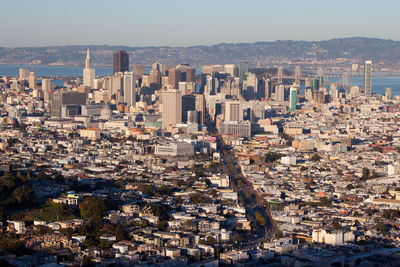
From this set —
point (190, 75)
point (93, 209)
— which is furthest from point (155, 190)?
point (190, 75)

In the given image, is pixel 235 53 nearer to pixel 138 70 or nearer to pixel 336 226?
pixel 138 70

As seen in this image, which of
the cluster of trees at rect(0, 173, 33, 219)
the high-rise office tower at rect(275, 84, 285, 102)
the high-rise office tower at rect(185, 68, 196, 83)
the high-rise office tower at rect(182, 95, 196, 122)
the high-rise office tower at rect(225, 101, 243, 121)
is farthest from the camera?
the high-rise office tower at rect(185, 68, 196, 83)

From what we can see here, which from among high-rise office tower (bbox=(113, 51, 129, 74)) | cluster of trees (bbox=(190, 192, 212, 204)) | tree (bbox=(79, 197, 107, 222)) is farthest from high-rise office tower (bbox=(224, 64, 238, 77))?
tree (bbox=(79, 197, 107, 222))

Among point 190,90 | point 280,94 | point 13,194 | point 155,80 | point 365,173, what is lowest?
point 365,173

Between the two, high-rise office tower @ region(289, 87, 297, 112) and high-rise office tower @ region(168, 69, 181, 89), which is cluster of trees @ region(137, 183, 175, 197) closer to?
high-rise office tower @ region(289, 87, 297, 112)

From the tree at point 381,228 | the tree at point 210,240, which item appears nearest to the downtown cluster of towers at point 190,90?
the tree at point 381,228

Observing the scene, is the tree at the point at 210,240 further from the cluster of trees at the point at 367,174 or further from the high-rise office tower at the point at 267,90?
the high-rise office tower at the point at 267,90
